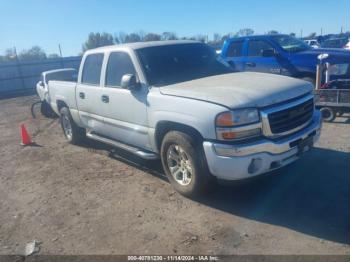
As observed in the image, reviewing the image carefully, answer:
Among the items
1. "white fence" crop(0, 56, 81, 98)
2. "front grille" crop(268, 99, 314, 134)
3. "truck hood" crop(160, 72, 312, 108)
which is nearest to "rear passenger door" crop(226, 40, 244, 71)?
"truck hood" crop(160, 72, 312, 108)

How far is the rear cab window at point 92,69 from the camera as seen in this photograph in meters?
5.88

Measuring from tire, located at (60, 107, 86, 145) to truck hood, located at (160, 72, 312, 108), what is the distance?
359 cm

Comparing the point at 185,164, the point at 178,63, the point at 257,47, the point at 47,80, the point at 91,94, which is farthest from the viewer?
the point at 47,80

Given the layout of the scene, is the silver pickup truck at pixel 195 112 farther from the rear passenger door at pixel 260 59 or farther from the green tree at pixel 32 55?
the green tree at pixel 32 55

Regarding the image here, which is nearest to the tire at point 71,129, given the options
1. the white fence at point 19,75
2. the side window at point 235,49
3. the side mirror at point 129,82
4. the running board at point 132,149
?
the running board at point 132,149

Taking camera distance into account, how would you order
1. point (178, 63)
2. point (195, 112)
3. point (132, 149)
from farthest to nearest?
point (132, 149) < point (178, 63) < point (195, 112)

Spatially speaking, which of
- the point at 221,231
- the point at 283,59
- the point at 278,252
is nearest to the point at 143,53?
the point at 221,231

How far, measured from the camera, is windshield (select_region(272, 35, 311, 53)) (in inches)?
362

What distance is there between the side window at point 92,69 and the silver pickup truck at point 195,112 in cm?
2

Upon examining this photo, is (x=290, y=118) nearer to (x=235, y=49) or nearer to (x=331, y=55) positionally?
(x=331, y=55)

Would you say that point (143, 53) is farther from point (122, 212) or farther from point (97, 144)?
point (97, 144)

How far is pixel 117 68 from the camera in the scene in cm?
538

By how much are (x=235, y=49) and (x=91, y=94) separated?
5.58 metres

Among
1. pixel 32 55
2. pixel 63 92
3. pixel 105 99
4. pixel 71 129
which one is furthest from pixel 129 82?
pixel 32 55
